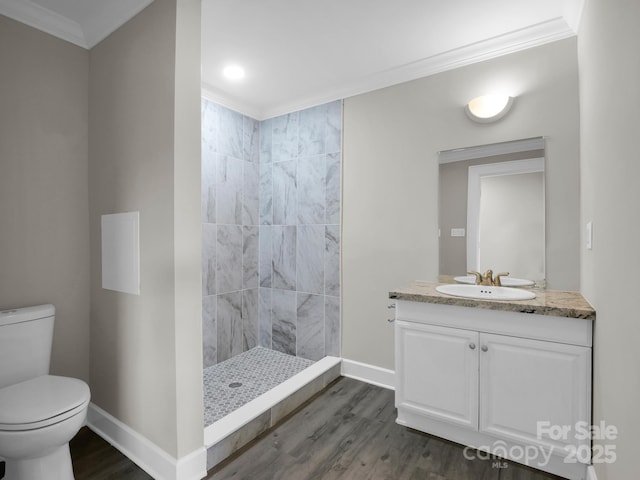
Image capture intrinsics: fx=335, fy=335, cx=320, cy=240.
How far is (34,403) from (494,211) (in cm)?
274

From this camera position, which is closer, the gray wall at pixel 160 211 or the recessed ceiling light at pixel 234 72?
the gray wall at pixel 160 211

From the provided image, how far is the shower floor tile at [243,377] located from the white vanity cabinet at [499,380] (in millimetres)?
1133

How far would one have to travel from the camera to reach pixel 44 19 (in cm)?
195

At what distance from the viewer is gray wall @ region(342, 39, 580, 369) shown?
203 cm

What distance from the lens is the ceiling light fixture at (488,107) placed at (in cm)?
215

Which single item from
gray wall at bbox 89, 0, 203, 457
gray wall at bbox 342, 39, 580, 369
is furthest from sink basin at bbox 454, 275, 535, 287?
gray wall at bbox 89, 0, 203, 457

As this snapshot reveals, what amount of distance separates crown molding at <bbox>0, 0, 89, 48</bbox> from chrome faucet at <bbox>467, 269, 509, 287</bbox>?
2.98 meters

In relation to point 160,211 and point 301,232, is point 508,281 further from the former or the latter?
point 160,211

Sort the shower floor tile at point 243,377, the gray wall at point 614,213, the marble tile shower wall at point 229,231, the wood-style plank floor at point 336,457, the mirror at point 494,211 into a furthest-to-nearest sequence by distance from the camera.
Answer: the marble tile shower wall at point 229,231
the shower floor tile at point 243,377
the mirror at point 494,211
the wood-style plank floor at point 336,457
the gray wall at point 614,213

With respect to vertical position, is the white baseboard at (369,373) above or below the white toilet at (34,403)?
below

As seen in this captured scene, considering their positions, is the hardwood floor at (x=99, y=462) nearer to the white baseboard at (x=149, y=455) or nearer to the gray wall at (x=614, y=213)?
the white baseboard at (x=149, y=455)

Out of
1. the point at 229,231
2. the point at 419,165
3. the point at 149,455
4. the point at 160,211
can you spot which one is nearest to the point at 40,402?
the point at 149,455

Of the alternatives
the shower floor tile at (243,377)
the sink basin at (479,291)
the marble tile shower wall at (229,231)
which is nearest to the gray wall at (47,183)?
the shower floor tile at (243,377)

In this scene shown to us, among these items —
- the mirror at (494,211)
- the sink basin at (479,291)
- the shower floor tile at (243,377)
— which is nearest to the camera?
the sink basin at (479,291)
